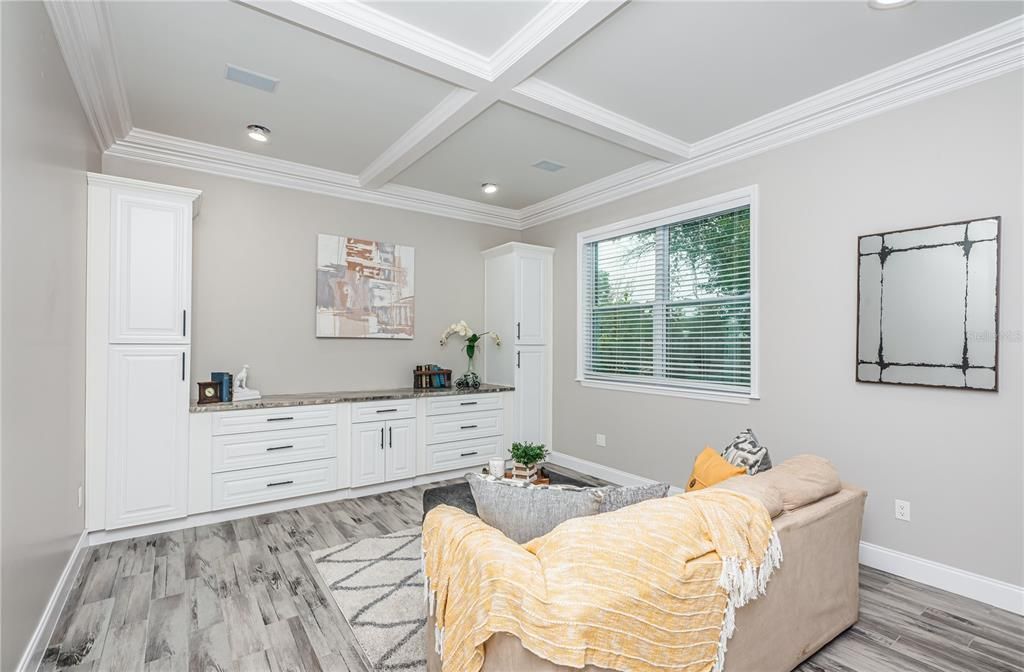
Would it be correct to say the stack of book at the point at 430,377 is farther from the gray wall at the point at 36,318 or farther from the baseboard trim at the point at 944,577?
the baseboard trim at the point at 944,577

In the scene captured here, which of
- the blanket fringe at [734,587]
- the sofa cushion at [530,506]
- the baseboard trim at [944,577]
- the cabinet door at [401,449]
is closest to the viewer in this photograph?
the blanket fringe at [734,587]

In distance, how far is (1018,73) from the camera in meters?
2.36

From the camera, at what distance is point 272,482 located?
144 inches

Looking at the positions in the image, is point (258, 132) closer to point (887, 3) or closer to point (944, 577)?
point (887, 3)

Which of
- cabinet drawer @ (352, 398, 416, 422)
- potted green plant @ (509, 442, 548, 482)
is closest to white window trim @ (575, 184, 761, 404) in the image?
potted green plant @ (509, 442, 548, 482)

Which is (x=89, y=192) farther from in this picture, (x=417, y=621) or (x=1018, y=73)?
(x=1018, y=73)

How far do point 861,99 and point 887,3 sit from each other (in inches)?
31.5

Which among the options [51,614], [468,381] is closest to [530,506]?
[51,614]

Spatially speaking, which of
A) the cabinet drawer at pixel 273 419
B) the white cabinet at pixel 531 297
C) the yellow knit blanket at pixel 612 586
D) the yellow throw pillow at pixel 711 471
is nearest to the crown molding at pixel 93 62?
the cabinet drawer at pixel 273 419

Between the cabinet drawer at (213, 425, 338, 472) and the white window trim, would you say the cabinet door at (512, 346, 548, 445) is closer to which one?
the white window trim

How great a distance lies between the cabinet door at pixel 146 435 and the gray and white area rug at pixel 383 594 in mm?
1193

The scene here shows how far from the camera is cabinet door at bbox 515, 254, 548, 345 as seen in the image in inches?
197

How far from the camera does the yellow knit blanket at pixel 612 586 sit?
3.98 ft

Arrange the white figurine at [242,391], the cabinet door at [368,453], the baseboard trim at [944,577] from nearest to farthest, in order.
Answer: the baseboard trim at [944,577] < the white figurine at [242,391] < the cabinet door at [368,453]
